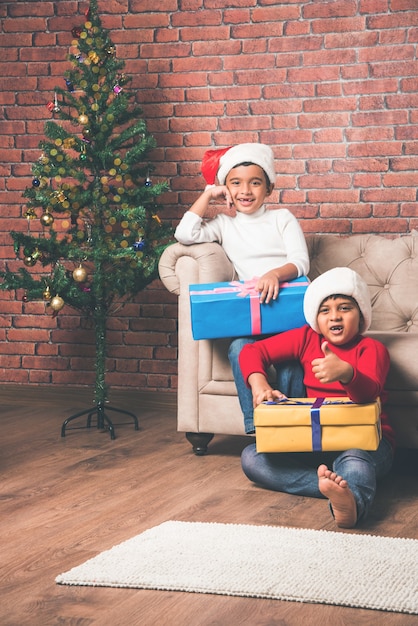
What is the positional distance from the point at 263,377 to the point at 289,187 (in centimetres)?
159

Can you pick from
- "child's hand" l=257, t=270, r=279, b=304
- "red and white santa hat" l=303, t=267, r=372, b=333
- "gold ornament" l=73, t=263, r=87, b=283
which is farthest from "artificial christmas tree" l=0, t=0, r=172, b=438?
"red and white santa hat" l=303, t=267, r=372, b=333

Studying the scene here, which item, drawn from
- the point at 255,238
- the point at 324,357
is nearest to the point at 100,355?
the point at 255,238

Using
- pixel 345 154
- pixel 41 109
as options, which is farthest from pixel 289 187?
pixel 41 109

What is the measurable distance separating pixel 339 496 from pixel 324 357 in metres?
0.45

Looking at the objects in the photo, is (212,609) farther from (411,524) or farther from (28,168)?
(28,168)

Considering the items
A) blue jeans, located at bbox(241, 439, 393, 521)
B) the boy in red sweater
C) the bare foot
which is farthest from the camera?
the boy in red sweater

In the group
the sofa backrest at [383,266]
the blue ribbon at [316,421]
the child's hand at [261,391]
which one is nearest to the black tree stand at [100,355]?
the sofa backrest at [383,266]

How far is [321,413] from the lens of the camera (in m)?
2.46

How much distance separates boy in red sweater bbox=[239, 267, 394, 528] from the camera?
2561mm

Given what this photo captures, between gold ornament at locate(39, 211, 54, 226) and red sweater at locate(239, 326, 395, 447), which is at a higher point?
gold ornament at locate(39, 211, 54, 226)

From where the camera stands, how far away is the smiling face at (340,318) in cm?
265

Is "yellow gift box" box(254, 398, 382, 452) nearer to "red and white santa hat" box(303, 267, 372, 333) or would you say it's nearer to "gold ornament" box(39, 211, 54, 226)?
"red and white santa hat" box(303, 267, 372, 333)

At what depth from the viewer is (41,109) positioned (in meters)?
4.32

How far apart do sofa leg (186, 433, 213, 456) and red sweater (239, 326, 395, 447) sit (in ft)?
1.73
